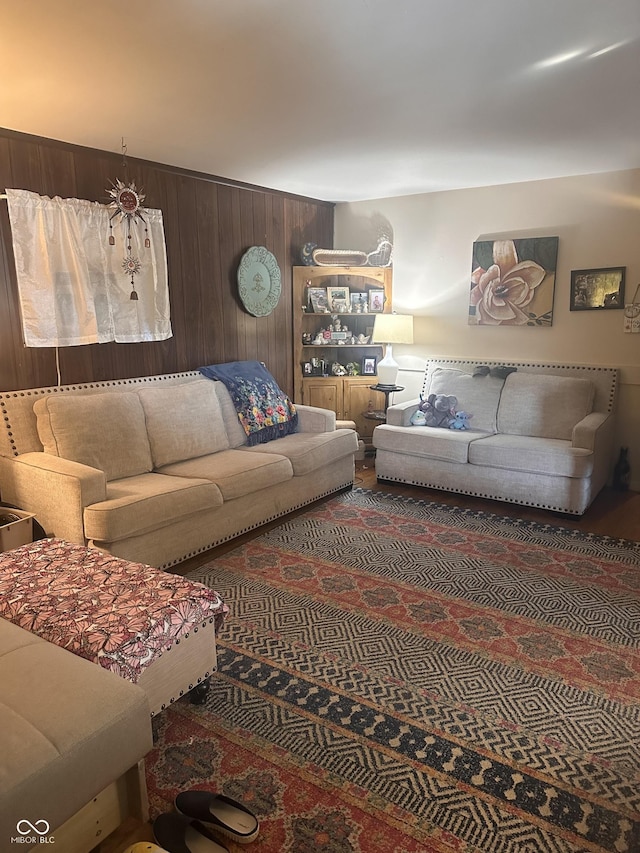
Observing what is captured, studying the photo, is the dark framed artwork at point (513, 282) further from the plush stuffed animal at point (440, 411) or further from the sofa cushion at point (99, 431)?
the sofa cushion at point (99, 431)

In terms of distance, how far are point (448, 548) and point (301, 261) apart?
291 centimetres

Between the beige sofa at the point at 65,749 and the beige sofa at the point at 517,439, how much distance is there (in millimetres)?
3076

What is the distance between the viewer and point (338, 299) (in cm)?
532

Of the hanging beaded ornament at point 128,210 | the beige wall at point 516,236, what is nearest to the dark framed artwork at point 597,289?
the beige wall at point 516,236

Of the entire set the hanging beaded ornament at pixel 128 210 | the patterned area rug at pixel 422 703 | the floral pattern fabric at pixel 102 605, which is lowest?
the patterned area rug at pixel 422 703

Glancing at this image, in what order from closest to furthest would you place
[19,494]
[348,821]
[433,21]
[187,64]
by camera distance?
[348,821] < [433,21] < [187,64] < [19,494]

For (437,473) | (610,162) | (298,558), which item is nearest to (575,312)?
(610,162)

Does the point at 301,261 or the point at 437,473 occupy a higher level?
the point at 301,261

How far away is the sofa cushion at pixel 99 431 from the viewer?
125 inches

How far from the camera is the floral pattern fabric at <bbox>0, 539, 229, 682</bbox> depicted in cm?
175

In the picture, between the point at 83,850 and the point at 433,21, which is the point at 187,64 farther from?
the point at 83,850

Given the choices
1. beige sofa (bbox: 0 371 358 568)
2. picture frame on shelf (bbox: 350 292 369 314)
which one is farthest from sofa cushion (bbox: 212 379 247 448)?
picture frame on shelf (bbox: 350 292 369 314)

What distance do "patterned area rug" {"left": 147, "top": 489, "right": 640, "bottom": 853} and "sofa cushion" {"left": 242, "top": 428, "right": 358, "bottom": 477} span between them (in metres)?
0.65

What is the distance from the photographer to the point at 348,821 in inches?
63.7
